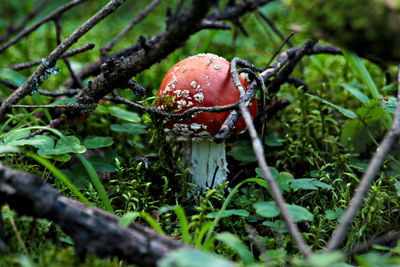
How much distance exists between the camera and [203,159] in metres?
2.23

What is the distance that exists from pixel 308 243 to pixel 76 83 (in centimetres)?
208

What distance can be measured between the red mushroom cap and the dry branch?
94cm

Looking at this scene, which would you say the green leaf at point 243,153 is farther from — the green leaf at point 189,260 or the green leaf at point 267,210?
the green leaf at point 189,260

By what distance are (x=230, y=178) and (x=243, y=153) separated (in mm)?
194

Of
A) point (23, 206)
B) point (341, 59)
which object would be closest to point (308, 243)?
point (23, 206)

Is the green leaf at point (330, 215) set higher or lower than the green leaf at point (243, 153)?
lower

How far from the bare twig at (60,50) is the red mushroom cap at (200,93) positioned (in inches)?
19.9

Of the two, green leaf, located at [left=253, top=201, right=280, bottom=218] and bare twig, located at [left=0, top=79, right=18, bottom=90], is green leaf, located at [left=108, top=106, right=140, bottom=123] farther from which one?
green leaf, located at [left=253, top=201, right=280, bottom=218]

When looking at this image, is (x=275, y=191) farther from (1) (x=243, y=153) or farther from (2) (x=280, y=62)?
(2) (x=280, y=62)

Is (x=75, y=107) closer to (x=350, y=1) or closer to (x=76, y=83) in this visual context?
(x=76, y=83)

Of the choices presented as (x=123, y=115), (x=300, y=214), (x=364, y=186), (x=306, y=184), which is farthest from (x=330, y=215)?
(x=123, y=115)

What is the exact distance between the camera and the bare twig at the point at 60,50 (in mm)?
1707

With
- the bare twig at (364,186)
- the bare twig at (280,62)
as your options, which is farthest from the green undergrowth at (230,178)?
the bare twig at (280,62)

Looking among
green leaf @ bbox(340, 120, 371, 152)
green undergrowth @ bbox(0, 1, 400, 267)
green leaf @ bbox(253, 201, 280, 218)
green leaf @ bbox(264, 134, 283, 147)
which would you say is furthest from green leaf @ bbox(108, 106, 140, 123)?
green leaf @ bbox(340, 120, 371, 152)
